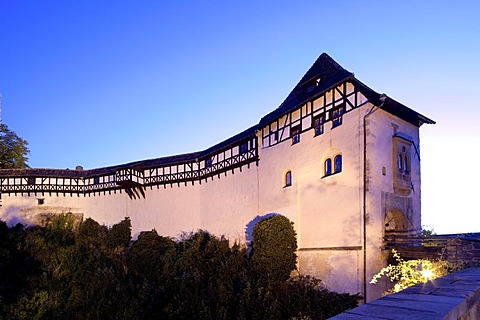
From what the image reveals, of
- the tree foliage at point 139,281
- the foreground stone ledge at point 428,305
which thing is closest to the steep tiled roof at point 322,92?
the tree foliage at point 139,281

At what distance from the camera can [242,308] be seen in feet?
40.9

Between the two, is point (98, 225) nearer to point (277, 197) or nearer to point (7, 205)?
point (7, 205)

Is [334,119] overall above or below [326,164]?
above

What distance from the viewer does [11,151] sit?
117ft

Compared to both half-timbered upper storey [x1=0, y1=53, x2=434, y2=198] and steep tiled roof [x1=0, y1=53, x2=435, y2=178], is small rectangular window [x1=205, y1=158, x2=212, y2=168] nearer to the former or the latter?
half-timbered upper storey [x1=0, y1=53, x2=434, y2=198]

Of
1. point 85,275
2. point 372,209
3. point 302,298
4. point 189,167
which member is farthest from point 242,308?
point 189,167

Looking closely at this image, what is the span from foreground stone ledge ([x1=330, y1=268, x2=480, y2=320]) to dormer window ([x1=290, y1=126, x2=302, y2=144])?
42.9 feet

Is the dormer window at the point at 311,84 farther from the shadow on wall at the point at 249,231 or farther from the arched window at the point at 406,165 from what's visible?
the shadow on wall at the point at 249,231

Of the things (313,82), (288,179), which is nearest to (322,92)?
(313,82)

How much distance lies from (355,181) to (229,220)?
8.43 m

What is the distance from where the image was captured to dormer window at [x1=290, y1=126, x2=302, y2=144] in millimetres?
16219

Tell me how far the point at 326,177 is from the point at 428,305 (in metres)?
12.4

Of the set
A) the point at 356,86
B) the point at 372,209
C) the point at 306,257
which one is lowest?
the point at 306,257

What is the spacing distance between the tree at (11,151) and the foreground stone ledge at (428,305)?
38.8m
